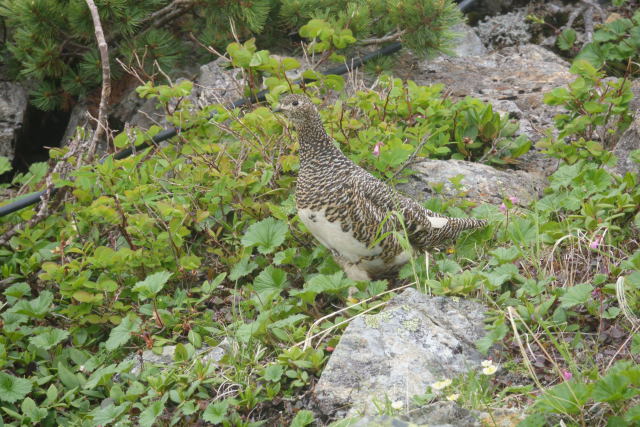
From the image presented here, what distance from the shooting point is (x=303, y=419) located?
2.79 metres

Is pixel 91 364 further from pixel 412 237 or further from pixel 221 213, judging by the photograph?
pixel 412 237

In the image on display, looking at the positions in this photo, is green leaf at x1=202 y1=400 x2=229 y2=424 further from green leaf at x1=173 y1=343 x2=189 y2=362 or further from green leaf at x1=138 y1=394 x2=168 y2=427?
green leaf at x1=173 y1=343 x2=189 y2=362

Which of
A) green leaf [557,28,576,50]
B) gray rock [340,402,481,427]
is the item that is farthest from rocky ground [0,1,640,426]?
green leaf [557,28,576,50]

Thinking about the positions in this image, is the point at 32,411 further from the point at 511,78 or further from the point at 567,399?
the point at 511,78

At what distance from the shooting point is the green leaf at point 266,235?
3820mm

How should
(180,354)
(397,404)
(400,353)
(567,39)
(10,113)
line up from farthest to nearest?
(567,39) → (10,113) → (180,354) → (400,353) → (397,404)

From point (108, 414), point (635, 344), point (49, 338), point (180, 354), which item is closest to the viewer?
point (635, 344)

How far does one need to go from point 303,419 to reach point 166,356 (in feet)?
3.30

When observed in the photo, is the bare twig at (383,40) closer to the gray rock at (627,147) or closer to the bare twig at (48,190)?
the gray rock at (627,147)

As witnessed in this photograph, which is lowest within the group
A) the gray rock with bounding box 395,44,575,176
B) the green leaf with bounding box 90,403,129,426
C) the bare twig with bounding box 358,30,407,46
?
the green leaf with bounding box 90,403,129,426

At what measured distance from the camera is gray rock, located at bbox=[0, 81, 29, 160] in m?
6.03

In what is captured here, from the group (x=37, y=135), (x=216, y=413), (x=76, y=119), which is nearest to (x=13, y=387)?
(x=216, y=413)

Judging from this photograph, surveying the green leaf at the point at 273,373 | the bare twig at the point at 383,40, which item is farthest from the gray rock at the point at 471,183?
the green leaf at the point at 273,373

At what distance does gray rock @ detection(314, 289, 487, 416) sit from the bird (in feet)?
1.73
